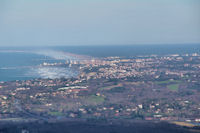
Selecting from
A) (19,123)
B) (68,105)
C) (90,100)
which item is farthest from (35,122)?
(90,100)

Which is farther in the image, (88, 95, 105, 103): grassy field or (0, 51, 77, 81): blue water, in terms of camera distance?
(0, 51, 77, 81): blue water

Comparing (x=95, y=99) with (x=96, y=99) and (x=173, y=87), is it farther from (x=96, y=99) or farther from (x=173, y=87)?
(x=173, y=87)

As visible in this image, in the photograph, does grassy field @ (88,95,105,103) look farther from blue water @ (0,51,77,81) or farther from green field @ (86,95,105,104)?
blue water @ (0,51,77,81)

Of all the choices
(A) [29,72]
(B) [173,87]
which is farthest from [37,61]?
(B) [173,87]

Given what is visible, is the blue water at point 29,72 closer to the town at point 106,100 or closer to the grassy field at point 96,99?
the town at point 106,100

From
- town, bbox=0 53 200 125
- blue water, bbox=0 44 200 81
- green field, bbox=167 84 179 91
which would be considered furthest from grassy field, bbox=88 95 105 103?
blue water, bbox=0 44 200 81

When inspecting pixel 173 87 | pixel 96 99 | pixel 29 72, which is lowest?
pixel 29 72

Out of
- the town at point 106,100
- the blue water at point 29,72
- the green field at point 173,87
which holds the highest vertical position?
the green field at point 173,87

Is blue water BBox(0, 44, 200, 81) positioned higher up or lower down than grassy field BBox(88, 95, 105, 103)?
lower down

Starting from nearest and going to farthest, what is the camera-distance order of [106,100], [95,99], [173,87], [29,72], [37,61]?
1. [106,100]
2. [95,99]
3. [173,87]
4. [29,72]
5. [37,61]

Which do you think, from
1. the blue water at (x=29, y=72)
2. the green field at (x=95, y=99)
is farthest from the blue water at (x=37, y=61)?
the green field at (x=95, y=99)

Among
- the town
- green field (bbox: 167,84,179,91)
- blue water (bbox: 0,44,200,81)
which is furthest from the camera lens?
blue water (bbox: 0,44,200,81)

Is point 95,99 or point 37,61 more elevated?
point 95,99
